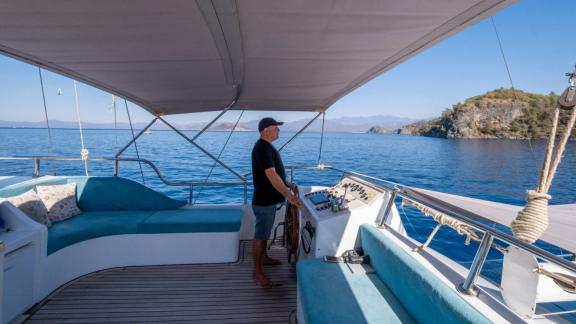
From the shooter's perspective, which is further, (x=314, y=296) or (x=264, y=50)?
(x=264, y=50)

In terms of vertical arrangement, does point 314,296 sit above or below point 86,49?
below

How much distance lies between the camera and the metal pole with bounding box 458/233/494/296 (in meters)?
1.33

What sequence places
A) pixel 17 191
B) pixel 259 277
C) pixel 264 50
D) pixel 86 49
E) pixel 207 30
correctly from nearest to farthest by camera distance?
pixel 207 30 → pixel 86 49 → pixel 264 50 → pixel 259 277 → pixel 17 191

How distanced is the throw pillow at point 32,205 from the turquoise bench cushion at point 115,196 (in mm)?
582

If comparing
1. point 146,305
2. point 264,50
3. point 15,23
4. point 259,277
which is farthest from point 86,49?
point 259,277

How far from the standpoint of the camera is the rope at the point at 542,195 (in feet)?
3.27

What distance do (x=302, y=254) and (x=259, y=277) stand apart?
1.40ft

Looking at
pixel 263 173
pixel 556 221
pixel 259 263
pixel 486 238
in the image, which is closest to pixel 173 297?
pixel 259 263

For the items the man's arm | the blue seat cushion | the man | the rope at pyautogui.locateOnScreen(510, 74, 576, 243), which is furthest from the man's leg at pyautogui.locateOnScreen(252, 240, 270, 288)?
the blue seat cushion

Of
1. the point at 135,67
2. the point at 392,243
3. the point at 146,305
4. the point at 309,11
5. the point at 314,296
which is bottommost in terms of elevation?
the point at 146,305

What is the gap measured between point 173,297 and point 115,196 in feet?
5.41

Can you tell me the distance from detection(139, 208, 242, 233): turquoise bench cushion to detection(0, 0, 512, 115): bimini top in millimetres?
1366

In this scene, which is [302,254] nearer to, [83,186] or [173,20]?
[173,20]

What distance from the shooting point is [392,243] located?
6.19 ft
